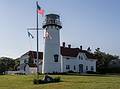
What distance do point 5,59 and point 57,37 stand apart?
1449 inches

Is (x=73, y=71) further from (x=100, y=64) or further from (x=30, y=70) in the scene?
(x=100, y=64)

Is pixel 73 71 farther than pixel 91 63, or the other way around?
pixel 91 63

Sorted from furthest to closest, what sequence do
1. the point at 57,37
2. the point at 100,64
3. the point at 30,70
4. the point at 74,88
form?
the point at 100,64 < the point at 30,70 < the point at 57,37 < the point at 74,88

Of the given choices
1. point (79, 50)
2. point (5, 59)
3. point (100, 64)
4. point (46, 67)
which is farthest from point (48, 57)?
point (5, 59)

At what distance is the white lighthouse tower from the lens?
60375 millimetres

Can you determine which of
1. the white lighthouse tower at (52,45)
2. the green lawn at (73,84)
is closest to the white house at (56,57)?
the white lighthouse tower at (52,45)

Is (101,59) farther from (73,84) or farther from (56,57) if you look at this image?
(73,84)

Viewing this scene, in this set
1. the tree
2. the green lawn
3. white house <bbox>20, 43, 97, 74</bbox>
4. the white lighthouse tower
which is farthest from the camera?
the tree

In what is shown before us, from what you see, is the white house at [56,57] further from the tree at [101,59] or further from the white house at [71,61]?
the tree at [101,59]

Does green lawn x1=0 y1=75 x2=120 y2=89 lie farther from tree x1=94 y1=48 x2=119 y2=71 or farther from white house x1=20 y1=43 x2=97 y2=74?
tree x1=94 y1=48 x2=119 y2=71

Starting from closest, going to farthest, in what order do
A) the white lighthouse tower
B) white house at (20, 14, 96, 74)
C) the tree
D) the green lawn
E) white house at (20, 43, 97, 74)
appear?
the green lawn < the white lighthouse tower < white house at (20, 14, 96, 74) < white house at (20, 43, 97, 74) < the tree

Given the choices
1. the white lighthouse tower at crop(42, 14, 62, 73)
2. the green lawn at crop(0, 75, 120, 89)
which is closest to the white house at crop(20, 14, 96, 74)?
the white lighthouse tower at crop(42, 14, 62, 73)

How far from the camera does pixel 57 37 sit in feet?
199

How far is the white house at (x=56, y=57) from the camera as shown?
60653 mm
